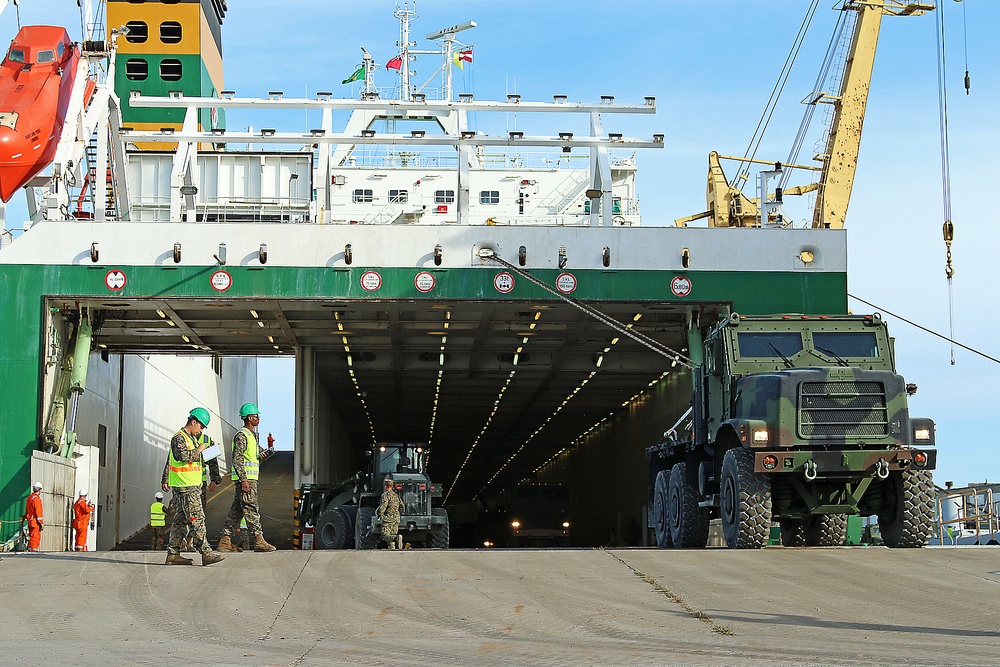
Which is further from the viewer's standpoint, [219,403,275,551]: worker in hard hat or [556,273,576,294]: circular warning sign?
[556,273,576,294]: circular warning sign

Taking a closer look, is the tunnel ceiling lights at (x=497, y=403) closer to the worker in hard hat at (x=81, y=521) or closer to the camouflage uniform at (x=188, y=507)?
the worker in hard hat at (x=81, y=521)

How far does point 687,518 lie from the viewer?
19500 millimetres

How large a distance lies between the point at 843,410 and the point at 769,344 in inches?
64.8

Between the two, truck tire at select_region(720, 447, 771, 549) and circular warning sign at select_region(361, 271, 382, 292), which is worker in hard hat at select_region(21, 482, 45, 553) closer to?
circular warning sign at select_region(361, 271, 382, 292)

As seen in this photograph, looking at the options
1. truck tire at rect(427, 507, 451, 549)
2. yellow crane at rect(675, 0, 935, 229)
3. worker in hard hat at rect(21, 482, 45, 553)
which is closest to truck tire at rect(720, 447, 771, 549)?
truck tire at rect(427, 507, 451, 549)

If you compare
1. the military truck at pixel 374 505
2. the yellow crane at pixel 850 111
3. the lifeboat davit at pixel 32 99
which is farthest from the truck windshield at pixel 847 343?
the yellow crane at pixel 850 111

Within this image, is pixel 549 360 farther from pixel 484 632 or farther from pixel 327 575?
pixel 484 632

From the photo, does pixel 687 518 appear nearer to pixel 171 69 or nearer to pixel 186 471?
pixel 186 471

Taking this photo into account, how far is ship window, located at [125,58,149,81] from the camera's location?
4934 centimetres

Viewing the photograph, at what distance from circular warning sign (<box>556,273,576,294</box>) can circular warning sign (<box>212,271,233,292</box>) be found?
7.40m

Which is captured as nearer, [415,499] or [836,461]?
[836,461]

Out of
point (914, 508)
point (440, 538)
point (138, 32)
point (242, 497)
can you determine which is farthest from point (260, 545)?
point (138, 32)

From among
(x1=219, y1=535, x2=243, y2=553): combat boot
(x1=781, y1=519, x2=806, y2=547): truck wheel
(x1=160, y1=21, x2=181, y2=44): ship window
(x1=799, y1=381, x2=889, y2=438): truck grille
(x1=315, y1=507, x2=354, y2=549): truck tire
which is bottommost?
(x1=315, y1=507, x2=354, y2=549): truck tire

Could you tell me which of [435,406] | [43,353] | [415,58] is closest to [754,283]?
[43,353]
